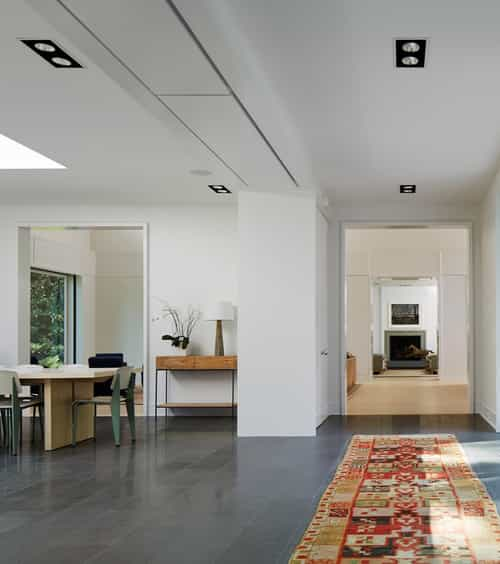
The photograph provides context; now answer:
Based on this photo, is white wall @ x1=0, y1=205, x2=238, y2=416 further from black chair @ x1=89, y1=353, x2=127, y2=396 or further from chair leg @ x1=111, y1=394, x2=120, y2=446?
chair leg @ x1=111, y1=394, x2=120, y2=446

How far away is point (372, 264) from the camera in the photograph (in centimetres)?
1917

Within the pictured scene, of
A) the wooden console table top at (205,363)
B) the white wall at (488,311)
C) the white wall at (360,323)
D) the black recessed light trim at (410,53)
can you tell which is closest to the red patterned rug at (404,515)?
the white wall at (488,311)

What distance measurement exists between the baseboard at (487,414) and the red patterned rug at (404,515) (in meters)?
1.99

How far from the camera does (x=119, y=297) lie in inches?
666

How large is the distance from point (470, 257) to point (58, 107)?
21.5ft

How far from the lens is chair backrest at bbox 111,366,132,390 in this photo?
29.0 ft

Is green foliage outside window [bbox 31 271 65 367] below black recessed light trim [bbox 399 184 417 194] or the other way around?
below

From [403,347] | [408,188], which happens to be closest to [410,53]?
[408,188]

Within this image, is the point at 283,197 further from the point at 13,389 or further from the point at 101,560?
the point at 101,560

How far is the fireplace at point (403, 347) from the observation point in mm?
25938

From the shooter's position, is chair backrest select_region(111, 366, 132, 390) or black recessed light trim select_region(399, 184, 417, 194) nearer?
chair backrest select_region(111, 366, 132, 390)

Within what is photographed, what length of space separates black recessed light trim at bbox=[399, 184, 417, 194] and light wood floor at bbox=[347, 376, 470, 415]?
3.08 meters


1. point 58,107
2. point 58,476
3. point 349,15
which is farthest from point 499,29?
point 58,476

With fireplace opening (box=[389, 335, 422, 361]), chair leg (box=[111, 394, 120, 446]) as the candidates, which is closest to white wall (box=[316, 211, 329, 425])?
chair leg (box=[111, 394, 120, 446])
